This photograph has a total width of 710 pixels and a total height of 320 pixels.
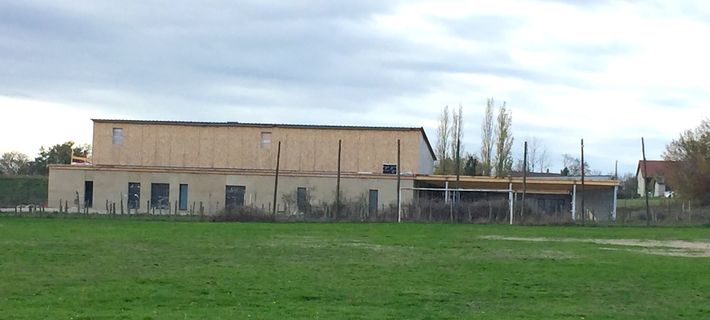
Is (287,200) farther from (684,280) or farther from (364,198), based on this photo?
(684,280)

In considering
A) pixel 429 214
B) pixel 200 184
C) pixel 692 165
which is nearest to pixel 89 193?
pixel 200 184

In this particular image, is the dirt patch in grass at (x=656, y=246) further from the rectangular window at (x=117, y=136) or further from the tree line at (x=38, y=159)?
the tree line at (x=38, y=159)

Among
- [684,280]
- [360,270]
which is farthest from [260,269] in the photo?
[684,280]

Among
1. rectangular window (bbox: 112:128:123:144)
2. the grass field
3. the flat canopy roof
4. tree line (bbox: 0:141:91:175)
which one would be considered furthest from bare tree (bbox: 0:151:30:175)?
the grass field

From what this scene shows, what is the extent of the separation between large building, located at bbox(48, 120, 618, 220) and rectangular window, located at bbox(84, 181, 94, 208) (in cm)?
4

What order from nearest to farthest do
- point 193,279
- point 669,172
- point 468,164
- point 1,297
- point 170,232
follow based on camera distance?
point 1,297
point 193,279
point 170,232
point 669,172
point 468,164

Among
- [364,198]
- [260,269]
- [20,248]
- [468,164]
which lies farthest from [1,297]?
[468,164]

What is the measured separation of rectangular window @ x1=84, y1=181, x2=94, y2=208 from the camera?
71250 mm

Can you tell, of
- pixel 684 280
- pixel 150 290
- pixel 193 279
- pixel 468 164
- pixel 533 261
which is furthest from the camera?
pixel 468 164

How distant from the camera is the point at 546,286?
20.1 meters

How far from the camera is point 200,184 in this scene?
2785 inches

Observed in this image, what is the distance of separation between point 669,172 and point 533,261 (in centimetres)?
5472

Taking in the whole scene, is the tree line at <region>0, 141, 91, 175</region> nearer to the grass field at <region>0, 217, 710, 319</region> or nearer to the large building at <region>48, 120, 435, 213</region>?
the large building at <region>48, 120, 435, 213</region>

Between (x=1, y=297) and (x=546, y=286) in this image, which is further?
(x=546, y=286)
